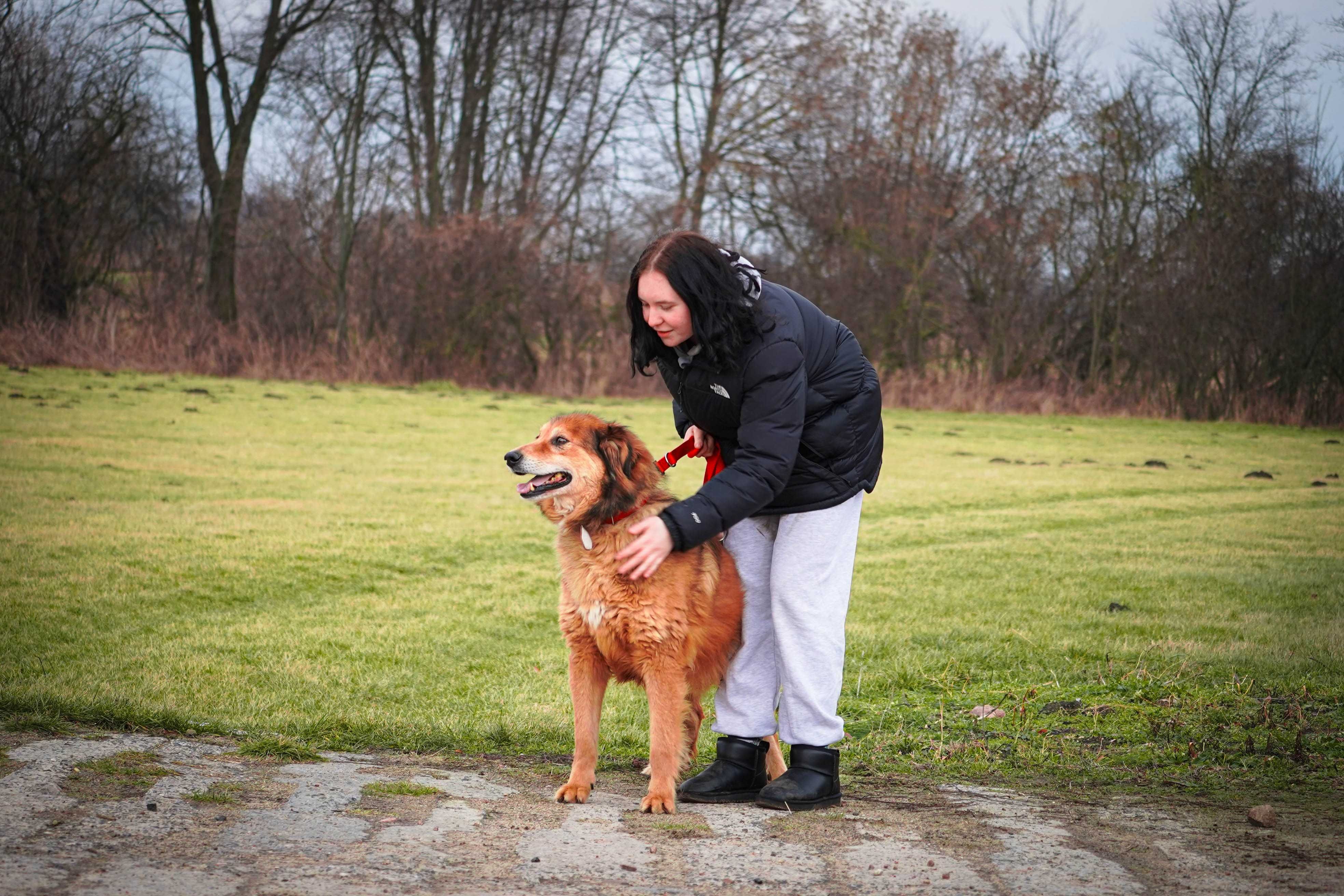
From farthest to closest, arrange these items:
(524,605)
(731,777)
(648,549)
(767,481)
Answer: (524,605) → (731,777) → (767,481) → (648,549)

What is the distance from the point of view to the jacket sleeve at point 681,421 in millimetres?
4453

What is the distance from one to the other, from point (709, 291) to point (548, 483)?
0.90m

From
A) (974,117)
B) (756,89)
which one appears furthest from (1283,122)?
(756,89)

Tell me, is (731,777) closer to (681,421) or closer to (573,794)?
(573,794)

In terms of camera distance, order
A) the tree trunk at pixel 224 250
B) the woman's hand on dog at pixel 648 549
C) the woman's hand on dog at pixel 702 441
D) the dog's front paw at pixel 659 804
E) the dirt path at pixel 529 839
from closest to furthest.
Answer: the dirt path at pixel 529 839 < the woman's hand on dog at pixel 648 549 < the dog's front paw at pixel 659 804 < the woman's hand on dog at pixel 702 441 < the tree trunk at pixel 224 250

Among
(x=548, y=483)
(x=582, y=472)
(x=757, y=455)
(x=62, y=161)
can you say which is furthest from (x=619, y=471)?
(x=62, y=161)

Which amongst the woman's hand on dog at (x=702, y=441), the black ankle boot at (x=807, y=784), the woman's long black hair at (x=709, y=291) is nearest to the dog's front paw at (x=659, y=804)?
the black ankle boot at (x=807, y=784)

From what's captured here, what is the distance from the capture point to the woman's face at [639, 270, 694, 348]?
3.76 meters

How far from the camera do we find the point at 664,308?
3.80 m

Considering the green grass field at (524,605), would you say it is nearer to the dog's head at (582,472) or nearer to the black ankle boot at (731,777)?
the black ankle boot at (731,777)

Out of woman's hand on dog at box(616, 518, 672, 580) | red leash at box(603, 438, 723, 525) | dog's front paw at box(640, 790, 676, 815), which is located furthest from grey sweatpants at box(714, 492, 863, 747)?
woman's hand on dog at box(616, 518, 672, 580)

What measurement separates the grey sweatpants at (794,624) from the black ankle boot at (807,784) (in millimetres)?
39

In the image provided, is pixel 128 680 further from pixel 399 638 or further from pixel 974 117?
pixel 974 117

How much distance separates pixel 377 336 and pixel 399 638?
69.8 feet
